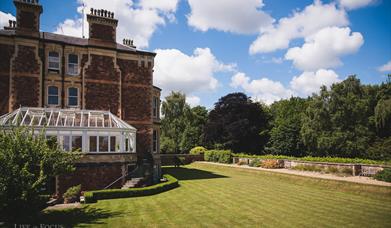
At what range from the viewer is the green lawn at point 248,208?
38.4 ft

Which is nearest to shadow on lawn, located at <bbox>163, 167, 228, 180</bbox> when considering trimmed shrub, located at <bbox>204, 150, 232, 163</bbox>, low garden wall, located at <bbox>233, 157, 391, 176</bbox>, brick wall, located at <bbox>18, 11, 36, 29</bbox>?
low garden wall, located at <bbox>233, 157, 391, 176</bbox>

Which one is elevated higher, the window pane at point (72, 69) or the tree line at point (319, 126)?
the window pane at point (72, 69)

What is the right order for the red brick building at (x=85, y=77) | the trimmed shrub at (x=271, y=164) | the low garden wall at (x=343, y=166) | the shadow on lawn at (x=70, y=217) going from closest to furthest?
the shadow on lawn at (x=70, y=217) → the low garden wall at (x=343, y=166) → the red brick building at (x=85, y=77) → the trimmed shrub at (x=271, y=164)

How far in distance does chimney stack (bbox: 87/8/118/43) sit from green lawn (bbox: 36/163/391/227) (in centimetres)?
1558

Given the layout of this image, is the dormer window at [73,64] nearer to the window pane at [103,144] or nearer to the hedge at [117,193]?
the window pane at [103,144]

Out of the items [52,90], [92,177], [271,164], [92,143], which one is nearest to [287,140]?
[271,164]

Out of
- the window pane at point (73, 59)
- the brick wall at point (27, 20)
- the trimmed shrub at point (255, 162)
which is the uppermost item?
the brick wall at point (27, 20)

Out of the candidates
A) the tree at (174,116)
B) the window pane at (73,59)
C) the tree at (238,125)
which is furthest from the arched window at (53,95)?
the tree at (174,116)

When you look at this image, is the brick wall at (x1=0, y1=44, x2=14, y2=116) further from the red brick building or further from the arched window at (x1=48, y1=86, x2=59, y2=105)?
the arched window at (x1=48, y1=86, x2=59, y2=105)

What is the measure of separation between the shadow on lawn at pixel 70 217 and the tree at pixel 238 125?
34275mm

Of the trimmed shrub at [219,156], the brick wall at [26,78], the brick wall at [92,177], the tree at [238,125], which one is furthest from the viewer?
the tree at [238,125]

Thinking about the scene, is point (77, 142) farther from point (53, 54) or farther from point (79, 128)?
point (53, 54)

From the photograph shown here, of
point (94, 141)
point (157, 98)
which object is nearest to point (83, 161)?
point (94, 141)

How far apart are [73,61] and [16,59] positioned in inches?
169
